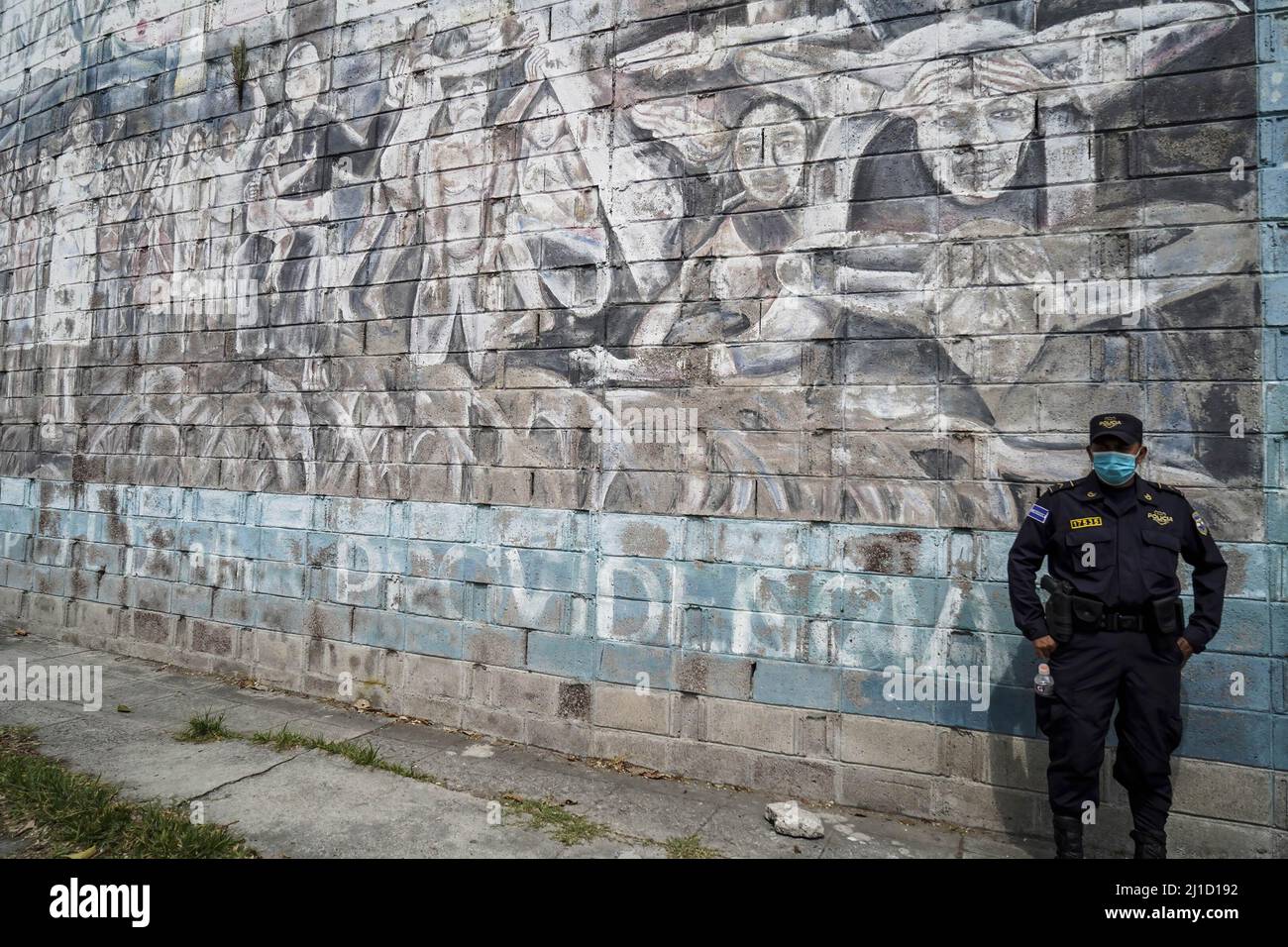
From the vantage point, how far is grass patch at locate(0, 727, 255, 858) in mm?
3584

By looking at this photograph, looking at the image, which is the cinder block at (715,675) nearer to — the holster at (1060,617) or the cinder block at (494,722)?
the cinder block at (494,722)

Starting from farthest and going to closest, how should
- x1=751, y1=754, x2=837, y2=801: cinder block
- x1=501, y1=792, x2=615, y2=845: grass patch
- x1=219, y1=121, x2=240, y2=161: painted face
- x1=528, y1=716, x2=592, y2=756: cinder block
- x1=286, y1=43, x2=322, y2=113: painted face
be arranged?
x1=219, y1=121, x2=240, y2=161: painted face
x1=286, y1=43, x2=322, y2=113: painted face
x1=528, y1=716, x2=592, y2=756: cinder block
x1=751, y1=754, x2=837, y2=801: cinder block
x1=501, y1=792, x2=615, y2=845: grass patch

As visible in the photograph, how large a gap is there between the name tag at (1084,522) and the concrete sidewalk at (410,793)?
1.61 m

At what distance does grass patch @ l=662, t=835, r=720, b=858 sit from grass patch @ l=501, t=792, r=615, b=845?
304 millimetres

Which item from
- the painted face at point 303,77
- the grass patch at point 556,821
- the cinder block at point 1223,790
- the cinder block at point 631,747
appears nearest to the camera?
the cinder block at point 1223,790

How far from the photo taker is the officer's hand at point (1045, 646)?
3.56 m

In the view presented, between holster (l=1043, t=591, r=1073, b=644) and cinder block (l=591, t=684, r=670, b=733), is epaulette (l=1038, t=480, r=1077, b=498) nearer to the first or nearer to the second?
holster (l=1043, t=591, r=1073, b=644)

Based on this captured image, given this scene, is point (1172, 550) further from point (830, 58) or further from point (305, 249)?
point (305, 249)

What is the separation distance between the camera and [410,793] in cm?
434

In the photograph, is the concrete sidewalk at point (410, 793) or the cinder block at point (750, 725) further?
the cinder block at point (750, 725)

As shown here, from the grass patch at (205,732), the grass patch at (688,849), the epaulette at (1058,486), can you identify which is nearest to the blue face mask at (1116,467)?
the epaulette at (1058,486)

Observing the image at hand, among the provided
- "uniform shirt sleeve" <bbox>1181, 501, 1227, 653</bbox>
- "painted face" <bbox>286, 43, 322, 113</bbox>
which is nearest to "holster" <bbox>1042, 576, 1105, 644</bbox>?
"uniform shirt sleeve" <bbox>1181, 501, 1227, 653</bbox>
